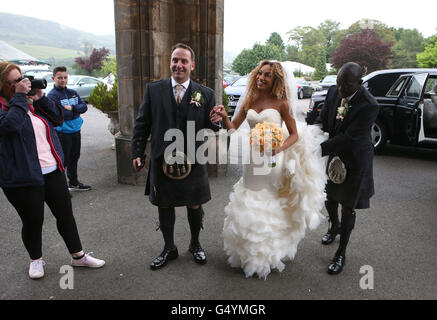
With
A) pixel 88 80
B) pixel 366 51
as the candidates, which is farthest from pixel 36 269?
pixel 366 51

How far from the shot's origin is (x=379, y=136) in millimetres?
8172

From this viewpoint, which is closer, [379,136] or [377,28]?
[379,136]

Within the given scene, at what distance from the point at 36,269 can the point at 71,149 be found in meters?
2.57

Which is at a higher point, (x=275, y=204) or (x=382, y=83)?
(x=382, y=83)

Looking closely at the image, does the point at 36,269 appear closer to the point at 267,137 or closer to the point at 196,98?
the point at 196,98

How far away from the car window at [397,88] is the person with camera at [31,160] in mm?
7412

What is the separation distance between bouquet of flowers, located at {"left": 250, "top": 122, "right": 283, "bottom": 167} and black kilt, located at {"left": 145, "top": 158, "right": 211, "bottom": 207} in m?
0.64

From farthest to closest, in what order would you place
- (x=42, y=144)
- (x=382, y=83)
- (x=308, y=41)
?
(x=308, y=41), (x=382, y=83), (x=42, y=144)

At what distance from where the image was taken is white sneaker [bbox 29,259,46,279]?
3.19 m

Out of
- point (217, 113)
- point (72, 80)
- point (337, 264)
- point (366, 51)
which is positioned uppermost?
point (366, 51)

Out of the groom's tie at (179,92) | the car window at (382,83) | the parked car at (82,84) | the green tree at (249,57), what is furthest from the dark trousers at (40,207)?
the green tree at (249,57)

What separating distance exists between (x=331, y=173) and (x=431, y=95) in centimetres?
548

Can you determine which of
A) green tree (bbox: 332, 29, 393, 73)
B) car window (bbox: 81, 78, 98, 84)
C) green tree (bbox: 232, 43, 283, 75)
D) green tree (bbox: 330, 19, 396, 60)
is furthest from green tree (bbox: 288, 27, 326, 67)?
car window (bbox: 81, 78, 98, 84)

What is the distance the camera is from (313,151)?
3.24 meters
